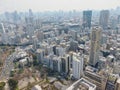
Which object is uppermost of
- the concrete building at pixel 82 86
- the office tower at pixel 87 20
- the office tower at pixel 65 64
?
the office tower at pixel 87 20

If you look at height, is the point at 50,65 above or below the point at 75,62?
below

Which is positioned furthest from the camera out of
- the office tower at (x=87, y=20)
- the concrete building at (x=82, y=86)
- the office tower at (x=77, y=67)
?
the office tower at (x=87, y=20)

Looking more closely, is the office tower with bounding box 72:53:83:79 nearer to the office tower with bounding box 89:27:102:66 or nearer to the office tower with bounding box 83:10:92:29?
the office tower with bounding box 89:27:102:66

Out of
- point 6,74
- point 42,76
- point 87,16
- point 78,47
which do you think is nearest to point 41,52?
point 42,76

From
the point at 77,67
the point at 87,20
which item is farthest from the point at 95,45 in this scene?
the point at 87,20

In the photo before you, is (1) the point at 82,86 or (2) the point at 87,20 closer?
(1) the point at 82,86

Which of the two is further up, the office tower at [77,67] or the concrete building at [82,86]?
the concrete building at [82,86]

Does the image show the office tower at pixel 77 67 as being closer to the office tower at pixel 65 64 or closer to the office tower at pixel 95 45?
the office tower at pixel 65 64

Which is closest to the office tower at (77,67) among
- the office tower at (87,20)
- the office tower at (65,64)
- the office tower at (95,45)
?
the office tower at (65,64)

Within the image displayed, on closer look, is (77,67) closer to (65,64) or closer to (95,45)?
(65,64)

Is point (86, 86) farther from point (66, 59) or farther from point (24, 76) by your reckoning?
point (24, 76)

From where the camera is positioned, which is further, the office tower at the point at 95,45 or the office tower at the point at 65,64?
the office tower at the point at 95,45
